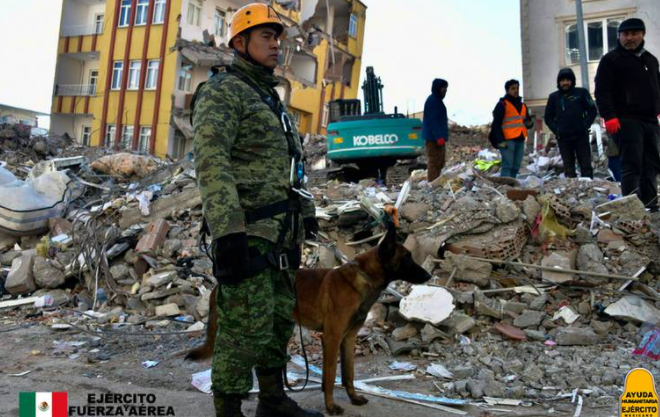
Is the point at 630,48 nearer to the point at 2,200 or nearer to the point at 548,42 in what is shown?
the point at 2,200

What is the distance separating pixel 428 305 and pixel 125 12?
27934mm

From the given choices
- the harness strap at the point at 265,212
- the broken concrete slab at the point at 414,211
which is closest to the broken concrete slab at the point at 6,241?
the broken concrete slab at the point at 414,211

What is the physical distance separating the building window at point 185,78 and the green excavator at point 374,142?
53.0ft

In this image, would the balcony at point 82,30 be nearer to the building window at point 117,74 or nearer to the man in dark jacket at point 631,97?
the building window at point 117,74

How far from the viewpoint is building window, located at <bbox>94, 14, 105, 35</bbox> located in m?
29.3

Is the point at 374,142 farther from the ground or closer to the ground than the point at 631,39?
farther from the ground

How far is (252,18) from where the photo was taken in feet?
9.36

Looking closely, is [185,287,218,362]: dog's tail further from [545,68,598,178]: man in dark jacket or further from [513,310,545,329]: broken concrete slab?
[545,68,598,178]: man in dark jacket

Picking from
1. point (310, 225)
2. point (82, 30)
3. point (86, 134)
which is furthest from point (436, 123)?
point (82, 30)

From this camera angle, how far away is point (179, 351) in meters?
4.84

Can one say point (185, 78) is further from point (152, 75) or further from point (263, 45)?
point (263, 45)


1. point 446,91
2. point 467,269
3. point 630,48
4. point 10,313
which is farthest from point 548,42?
point 10,313

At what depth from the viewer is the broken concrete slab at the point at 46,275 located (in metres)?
6.80

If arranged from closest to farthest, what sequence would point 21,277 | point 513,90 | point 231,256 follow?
1. point 231,256
2. point 21,277
3. point 513,90
